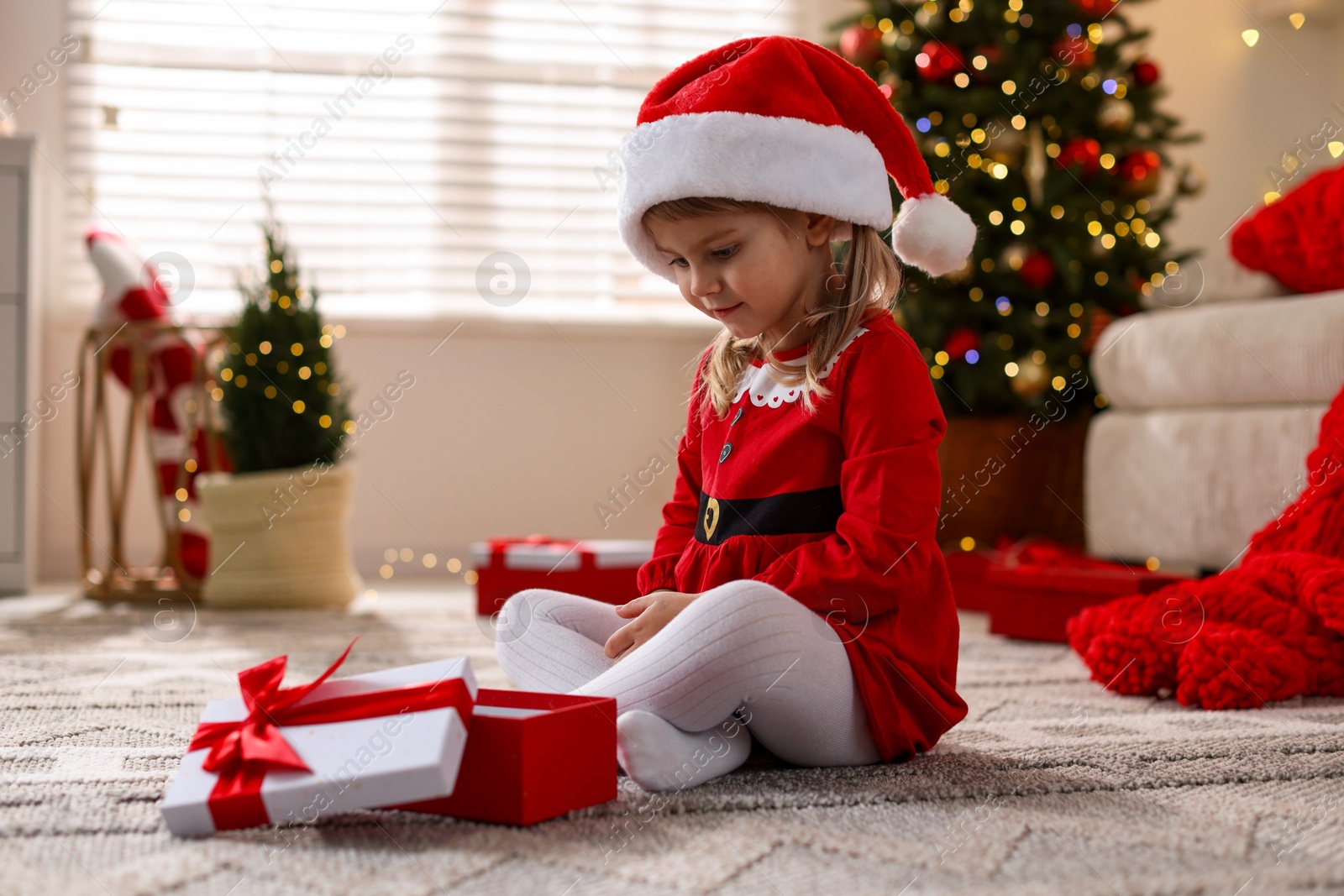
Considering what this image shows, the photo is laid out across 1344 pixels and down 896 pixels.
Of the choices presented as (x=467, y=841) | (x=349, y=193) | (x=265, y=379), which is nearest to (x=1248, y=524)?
(x=467, y=841)

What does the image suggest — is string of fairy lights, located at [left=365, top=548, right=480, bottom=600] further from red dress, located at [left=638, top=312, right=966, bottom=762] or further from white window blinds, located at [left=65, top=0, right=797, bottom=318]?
red dress, located at [left=638, top=312, right=966, bottom=762]

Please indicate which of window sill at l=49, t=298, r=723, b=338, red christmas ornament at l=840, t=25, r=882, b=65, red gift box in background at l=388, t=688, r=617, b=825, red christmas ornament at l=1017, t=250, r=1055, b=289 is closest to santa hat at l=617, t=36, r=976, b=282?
red gift box in background at l=388, t=688, r=617, b=825

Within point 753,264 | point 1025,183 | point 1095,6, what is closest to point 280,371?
point 753,264

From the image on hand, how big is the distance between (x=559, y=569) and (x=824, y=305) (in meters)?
1.00

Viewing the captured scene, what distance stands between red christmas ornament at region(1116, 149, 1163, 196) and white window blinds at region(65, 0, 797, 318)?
102 cm

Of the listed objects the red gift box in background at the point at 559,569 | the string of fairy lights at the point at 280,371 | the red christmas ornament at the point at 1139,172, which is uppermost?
the red christmas ornament at the point at 1139,172

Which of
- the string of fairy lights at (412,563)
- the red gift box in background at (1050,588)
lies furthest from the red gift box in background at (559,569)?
the string of fairy lights at (412,563)

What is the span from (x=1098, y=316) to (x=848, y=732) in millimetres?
1648

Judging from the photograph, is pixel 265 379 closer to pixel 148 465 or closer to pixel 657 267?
pixel 148 465

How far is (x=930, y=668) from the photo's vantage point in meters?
0.93

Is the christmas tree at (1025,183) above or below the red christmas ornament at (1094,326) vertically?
above

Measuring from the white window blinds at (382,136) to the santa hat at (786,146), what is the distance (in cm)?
184

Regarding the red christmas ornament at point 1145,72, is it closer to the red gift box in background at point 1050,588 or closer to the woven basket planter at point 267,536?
the red gift box in background at point 1050,588

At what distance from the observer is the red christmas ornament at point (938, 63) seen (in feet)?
7.73
